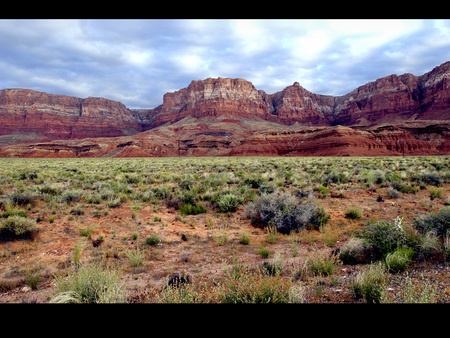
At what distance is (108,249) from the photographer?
5016 mm

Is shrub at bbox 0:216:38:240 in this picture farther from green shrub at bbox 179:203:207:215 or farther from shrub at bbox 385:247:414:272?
shrub at bbox 385:247:414:272

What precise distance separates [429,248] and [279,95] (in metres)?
177

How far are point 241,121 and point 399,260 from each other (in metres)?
126

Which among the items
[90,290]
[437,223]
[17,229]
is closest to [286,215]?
[437,223]

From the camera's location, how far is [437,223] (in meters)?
4.61

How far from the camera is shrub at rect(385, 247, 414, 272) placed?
11.3 ft

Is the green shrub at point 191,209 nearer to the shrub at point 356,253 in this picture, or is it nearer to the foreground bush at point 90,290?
the foreground bush at point 90,290

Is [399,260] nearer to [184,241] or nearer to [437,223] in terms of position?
[437,223]

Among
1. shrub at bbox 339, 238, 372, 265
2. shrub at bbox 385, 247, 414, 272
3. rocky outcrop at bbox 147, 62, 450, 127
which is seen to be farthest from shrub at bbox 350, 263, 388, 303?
rocky outcrop at bbox 147, 62, 450, 127

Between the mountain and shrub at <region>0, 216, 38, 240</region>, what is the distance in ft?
207
